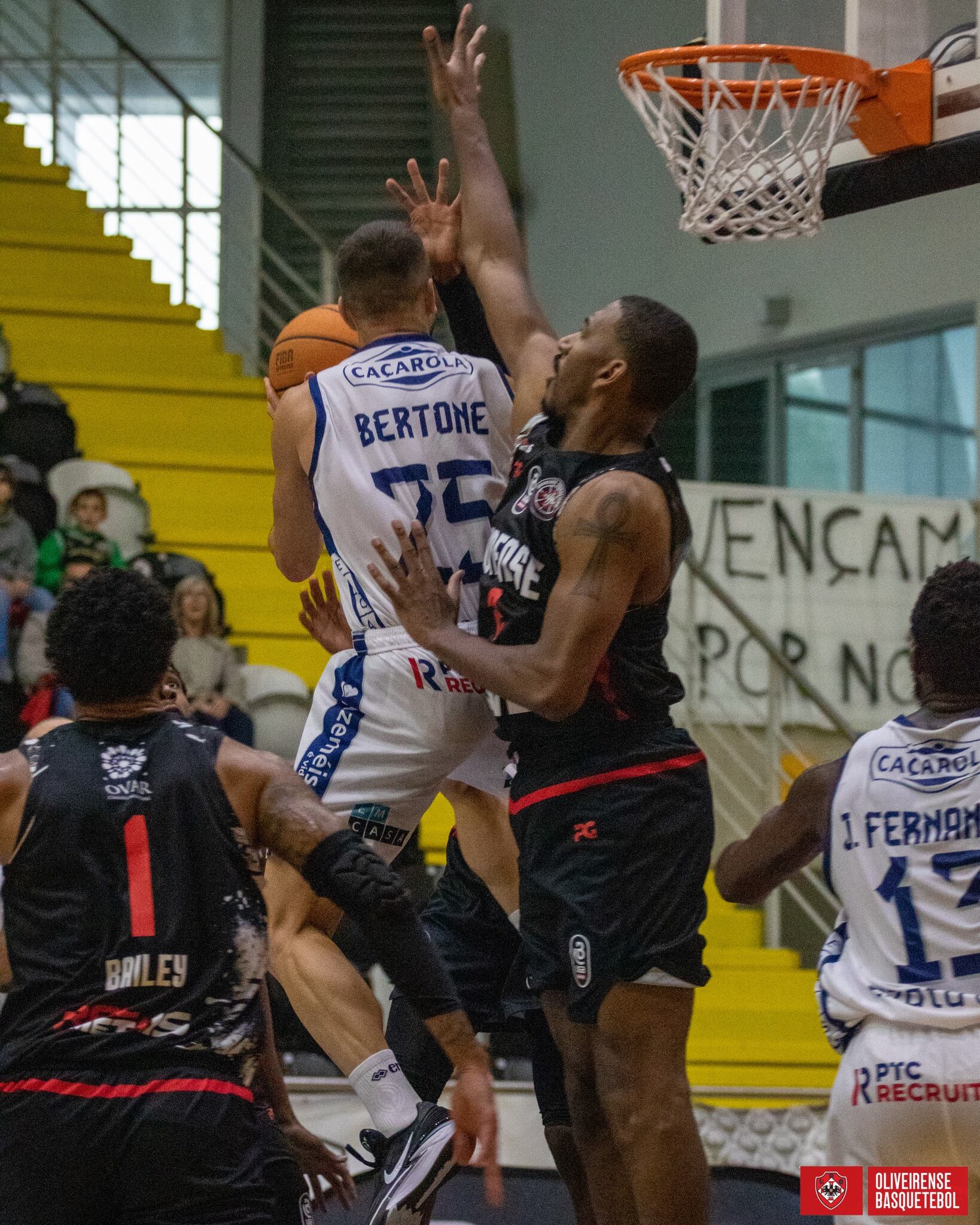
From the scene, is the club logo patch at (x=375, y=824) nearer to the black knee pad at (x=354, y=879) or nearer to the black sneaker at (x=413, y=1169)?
the black sneaker at (x=413, y=1169)

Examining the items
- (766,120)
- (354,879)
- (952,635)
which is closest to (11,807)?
(354,879)

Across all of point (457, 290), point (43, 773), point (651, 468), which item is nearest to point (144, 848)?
point (43, 773)

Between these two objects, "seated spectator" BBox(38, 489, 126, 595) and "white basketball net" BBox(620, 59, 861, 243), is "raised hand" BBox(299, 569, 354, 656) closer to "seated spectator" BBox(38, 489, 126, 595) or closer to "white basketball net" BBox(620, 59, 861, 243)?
"white basketball net" BBox(620, 59, 861, 243)

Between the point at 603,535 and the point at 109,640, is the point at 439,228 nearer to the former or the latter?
the point at 603,535

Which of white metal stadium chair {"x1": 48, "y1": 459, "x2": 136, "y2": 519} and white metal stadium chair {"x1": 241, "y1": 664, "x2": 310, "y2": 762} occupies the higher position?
white metal stadium chair {"x1": 48, "y1": 459, "x2": 136, "y2": 519}

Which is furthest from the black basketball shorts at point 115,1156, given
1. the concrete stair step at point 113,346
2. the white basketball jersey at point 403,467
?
the concrete stair step at point 113,346

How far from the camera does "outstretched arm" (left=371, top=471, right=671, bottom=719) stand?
11.1 ft

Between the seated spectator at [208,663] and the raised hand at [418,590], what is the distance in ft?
16.7

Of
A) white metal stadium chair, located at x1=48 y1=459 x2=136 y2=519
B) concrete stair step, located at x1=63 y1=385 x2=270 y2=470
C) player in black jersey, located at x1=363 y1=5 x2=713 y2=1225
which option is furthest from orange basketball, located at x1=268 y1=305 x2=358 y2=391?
concrete stair step, located at x1=63 y1=385 x2=270 y2=470

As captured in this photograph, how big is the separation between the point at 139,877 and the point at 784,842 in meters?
1.47

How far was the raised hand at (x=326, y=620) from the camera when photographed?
14.7 feet

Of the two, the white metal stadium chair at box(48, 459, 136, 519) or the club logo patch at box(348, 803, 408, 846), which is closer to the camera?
the club logo patch at box(348, 803, 408, 846)

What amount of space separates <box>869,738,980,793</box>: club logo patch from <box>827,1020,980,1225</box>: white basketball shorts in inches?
18.7

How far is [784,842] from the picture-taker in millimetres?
3641
